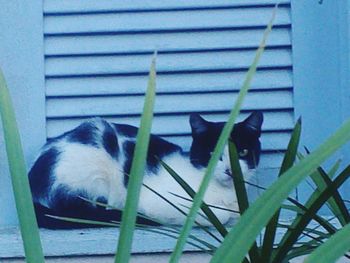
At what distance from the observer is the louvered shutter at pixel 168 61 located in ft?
6.79

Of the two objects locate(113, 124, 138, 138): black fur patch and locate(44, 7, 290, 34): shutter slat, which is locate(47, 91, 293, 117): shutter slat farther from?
locate(44, 7, 290, 34): shutter slat

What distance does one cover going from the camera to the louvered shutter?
2070 mm

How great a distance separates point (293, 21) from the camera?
206 centimetres

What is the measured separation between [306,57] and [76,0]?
625 mm

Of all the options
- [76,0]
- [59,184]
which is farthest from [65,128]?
[76,0]

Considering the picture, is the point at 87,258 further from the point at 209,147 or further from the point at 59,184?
the point at 209,147

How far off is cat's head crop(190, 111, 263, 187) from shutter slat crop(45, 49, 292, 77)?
5.9 inches

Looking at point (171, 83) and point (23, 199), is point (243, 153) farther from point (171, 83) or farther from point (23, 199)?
point (23, 199)

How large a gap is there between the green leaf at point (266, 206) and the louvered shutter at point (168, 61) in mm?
1397

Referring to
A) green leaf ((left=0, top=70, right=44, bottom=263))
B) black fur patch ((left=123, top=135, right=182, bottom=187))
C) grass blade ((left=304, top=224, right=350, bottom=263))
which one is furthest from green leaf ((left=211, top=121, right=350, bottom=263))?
black fur patch ((left=123, top=135, right=182, bottom=187))

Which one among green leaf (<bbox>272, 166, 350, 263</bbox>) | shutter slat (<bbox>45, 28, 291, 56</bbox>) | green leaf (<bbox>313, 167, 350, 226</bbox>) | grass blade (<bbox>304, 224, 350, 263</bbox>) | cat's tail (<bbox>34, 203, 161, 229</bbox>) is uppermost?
shutter slat (<bbox>45, 28, 291, 56</bbox>)

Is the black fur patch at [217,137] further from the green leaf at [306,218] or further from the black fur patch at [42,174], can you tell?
the green leaf at [306,218]

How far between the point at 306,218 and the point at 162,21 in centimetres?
110

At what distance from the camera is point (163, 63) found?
207cm
